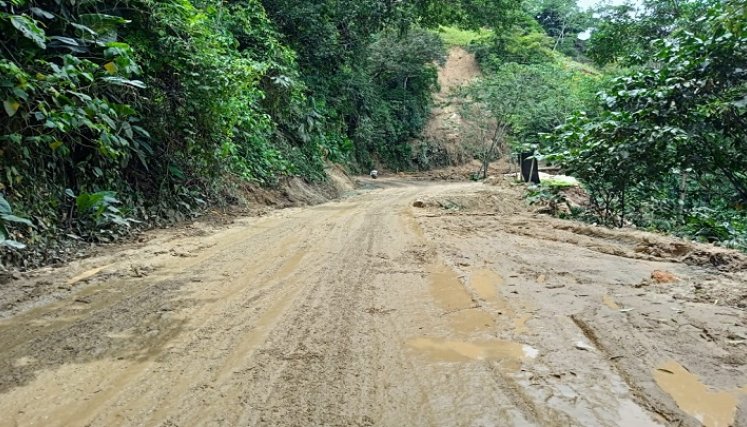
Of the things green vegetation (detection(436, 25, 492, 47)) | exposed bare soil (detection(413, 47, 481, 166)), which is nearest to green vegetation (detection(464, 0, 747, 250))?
exposed bare soil (detection(413, 47, 481, 166))

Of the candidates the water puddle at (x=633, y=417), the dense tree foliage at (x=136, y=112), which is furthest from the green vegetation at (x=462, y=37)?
the water puddle at (x=633, y=417)

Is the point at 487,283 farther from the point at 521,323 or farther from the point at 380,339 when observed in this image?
the point at 380,339

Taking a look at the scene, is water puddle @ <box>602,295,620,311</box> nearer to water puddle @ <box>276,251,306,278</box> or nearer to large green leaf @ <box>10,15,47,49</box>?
water puddle @ <box>276,251,306,278</box>

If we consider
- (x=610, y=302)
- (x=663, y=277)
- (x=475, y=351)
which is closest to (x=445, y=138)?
(x=663, y=277)

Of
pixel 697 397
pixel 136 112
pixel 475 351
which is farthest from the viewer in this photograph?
pixel 136 112

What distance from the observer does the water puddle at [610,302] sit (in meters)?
3.50

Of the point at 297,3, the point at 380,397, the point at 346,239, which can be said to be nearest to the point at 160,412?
the point at 380,397

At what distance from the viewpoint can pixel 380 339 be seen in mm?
2943

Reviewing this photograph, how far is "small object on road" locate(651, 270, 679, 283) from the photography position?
4242mm

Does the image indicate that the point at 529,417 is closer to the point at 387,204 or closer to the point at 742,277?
the point at 742,277

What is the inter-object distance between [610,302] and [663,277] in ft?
3.53

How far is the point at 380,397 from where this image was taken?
88.8 inches

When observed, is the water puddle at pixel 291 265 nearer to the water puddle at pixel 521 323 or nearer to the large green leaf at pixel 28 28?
the water puddle at pixel 521 323

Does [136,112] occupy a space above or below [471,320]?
above
